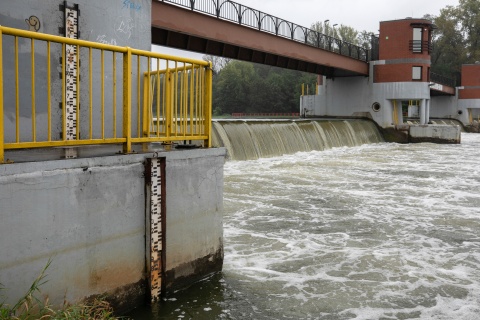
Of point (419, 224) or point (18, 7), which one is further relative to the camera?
point (419, 224)

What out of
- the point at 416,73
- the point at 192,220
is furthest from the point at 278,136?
the point at 416,73

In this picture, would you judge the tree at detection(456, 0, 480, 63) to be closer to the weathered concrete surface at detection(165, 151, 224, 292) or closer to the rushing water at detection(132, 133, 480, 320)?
the rushing water at detection(132, 133, 480, 320)

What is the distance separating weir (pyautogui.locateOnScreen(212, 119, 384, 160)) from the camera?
862 inches

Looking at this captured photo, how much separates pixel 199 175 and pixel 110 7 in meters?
2.78

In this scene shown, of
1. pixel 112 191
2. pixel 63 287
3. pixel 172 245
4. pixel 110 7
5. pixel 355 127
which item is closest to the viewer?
pixel 63 287

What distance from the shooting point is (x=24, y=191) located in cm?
419

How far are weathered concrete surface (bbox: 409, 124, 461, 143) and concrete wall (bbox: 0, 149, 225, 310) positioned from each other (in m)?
33.4

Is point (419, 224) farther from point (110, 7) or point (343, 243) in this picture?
point (110, 7)

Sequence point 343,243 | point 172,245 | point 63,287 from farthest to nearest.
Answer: point 343,243 → point 172,245 → point 63,287

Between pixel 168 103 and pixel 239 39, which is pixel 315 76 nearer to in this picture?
pixel 239 39

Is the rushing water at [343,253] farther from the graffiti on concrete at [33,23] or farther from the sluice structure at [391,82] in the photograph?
the sluice structure at [391,82]

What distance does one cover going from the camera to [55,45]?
640cm

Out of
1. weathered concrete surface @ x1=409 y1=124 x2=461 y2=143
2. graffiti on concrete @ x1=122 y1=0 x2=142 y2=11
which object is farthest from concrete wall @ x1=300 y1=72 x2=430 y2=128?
graffiti on concrete @ x1=122 y1=0 x2=142 y2=11

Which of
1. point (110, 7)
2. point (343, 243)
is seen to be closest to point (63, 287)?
point (110, 7)
